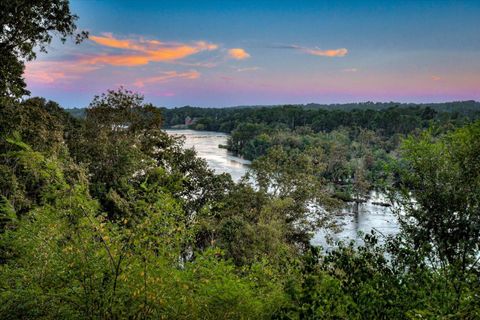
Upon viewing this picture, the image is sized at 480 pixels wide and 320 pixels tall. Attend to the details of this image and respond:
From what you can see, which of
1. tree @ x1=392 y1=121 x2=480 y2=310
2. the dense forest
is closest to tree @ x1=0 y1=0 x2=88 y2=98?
the dense forest

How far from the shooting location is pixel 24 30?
11211 mm

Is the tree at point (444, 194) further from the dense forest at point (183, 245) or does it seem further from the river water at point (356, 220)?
the river water at point (356, 220)

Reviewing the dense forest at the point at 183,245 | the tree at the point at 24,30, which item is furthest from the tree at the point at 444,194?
the tree at the point at 24,30

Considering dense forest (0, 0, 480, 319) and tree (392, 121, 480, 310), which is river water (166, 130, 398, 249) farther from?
tree (392, 121, 480, 310)

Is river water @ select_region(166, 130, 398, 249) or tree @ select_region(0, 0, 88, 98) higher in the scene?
tree @ select_region(0, 0, 88, 98)

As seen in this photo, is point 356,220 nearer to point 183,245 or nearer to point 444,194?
point 444,194

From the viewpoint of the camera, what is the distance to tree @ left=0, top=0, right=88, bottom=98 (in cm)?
1076

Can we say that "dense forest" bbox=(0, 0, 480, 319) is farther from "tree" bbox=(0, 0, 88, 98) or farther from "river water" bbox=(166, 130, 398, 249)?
"river water" bbox=(166, 130, 398, 249)

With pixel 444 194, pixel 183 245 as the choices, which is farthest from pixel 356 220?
pixel 183 245

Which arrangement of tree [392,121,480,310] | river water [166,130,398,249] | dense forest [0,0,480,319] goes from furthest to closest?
river water [166,130,398,249], tree [392,121,480,310], dense forest [0,0,480,319]

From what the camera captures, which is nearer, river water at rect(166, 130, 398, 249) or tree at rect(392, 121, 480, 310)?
tree at rect(392, 121, 480, 310)

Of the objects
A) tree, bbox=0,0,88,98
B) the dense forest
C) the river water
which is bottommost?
the river water

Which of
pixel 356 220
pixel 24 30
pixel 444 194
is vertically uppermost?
pixel 24 30

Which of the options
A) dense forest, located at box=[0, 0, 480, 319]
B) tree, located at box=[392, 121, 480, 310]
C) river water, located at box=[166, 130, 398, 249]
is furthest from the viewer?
river water, located at box=[166, 130, 398, 249]
